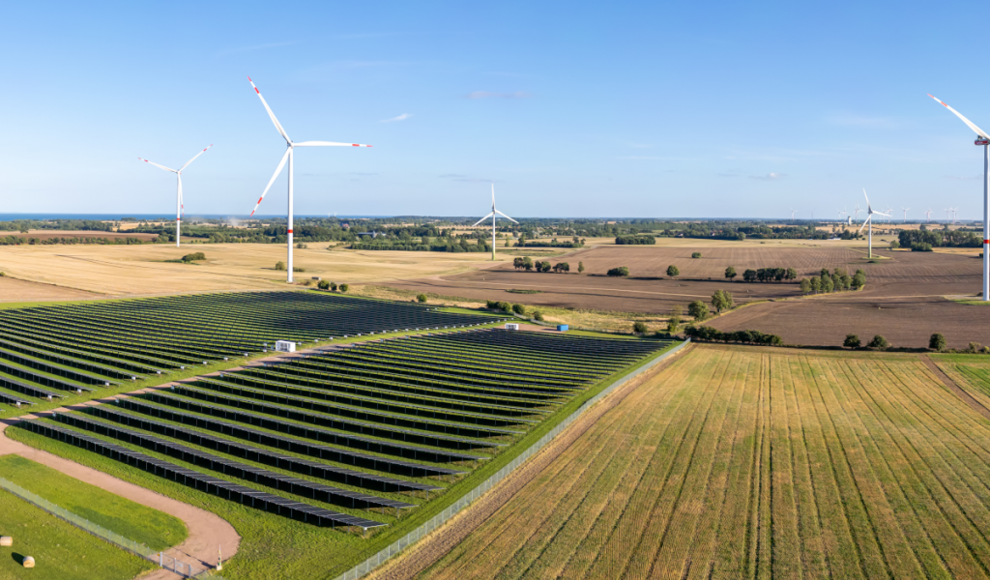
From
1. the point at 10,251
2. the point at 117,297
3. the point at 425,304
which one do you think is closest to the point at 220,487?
the point at 425,304

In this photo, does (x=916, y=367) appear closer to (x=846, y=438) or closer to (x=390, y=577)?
(x=846, y=438)

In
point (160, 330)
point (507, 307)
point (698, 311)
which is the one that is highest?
point (698, 311)

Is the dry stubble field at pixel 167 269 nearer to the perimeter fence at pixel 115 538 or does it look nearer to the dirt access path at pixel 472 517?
the perimeter fence at pixel 115 538

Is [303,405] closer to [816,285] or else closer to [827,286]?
[816,285]

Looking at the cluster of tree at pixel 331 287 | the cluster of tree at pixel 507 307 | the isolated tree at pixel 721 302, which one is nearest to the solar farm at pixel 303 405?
the cluster of tree at pixel 507 307

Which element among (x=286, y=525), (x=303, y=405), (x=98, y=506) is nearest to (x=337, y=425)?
(x=303, y=405)
